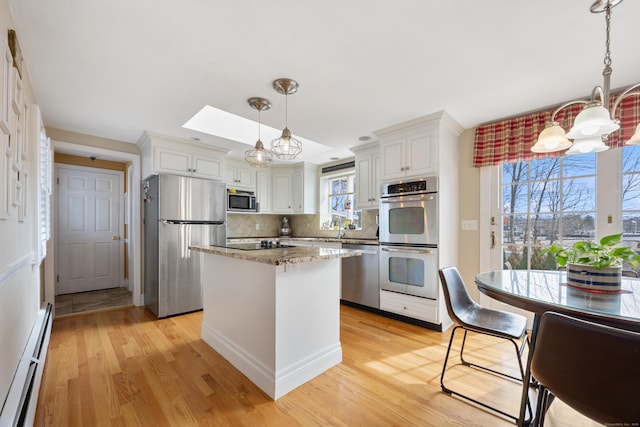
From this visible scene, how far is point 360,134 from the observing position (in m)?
3.44

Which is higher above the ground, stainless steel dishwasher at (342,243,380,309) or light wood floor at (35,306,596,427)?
stainless steel dishwasher at (342,243,380,309)

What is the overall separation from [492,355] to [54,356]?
3.61 meters

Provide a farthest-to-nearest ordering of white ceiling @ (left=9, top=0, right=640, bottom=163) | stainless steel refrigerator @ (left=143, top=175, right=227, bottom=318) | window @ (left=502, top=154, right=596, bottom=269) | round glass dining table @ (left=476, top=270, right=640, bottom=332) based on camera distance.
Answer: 1. stainless steel refrigerator @ (left=143, top=175, right=227, bottom=318)
2. window @ (left=502, top=154, right=596, bottom=269)
3. white ceiling @ (left=9, top=0, right=640, bottom=163)
4. round glass dining table @ (left=476, top=270, right=640, bottom=332)

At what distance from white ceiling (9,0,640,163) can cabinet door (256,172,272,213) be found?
82.9 inches

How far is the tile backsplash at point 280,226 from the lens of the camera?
4359 mm

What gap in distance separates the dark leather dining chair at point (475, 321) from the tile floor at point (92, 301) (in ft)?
13.3

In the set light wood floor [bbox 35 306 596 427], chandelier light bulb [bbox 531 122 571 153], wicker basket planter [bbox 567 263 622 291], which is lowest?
light wood floor [bbox 35 306 596 427]

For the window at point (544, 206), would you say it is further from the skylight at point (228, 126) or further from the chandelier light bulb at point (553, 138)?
the skylight at point (228, 126)

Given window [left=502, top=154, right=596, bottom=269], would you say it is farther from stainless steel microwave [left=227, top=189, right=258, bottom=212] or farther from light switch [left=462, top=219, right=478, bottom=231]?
stainless steel microwave [left=227, top=189, right=258, bottom=212]

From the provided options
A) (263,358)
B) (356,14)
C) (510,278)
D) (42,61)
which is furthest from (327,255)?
(42,61)

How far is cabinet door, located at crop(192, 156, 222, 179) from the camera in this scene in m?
3.71

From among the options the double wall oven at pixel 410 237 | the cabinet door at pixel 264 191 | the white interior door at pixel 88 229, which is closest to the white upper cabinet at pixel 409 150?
the double wall oven at pixel 410 237

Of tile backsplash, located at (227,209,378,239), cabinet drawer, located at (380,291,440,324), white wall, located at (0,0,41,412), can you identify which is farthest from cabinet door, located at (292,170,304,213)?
white wall, located at (0,0,41,412)

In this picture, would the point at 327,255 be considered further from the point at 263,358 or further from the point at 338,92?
the point at 338,92
